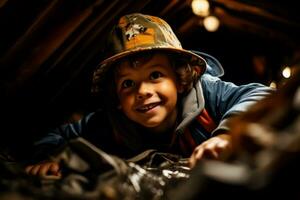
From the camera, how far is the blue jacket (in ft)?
7.17

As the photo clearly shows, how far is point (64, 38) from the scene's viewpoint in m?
2.96

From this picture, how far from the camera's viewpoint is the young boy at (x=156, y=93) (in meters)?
2.28

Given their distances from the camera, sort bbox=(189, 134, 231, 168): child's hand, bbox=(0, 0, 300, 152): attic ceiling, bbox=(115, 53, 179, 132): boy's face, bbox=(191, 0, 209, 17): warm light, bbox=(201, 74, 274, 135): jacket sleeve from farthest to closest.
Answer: bbox=(191, 0, 209, 17): warm light, bbox=(0, 0, 300, 152): attic ceiling, bbox=(115, 53, 179, 132): boy's face, bbox=(201, 74, 274, 135): jacket sleeve, bbox=(189, 134, 231, 168): child's hand

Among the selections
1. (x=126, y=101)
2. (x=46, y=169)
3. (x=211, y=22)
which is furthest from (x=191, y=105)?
(x=211, y=22)

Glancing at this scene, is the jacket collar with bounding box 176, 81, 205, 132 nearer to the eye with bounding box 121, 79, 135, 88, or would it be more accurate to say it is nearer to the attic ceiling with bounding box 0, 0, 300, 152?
the eye with bounding box 121, 79, 135, 88

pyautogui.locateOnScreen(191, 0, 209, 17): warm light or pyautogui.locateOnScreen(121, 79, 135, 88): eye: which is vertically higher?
pyautogui.locateOnScreen(191, 0, 209, 17): warm light

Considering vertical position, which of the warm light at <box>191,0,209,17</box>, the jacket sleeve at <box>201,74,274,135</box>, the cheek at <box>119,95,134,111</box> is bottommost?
the jacket sleeve at <box>201,74,274,135</box>

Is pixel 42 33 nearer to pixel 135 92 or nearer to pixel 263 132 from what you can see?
pixel 135 92

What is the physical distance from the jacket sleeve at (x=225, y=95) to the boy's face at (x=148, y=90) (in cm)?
22

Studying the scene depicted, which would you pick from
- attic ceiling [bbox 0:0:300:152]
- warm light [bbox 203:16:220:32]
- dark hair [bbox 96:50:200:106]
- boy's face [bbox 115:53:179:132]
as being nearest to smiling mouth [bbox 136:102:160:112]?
boy's face [bbox 115:53:179:132]

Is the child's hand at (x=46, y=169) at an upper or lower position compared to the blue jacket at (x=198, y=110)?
upper

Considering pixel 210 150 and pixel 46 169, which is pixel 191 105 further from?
pixel 210 150

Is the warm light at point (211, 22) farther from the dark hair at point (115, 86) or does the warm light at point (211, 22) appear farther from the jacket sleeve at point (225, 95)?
the dark hair at point (115, 86)

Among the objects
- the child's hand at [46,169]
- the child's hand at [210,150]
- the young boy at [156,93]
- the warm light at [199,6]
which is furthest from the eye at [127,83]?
the warm light at [199,6]
